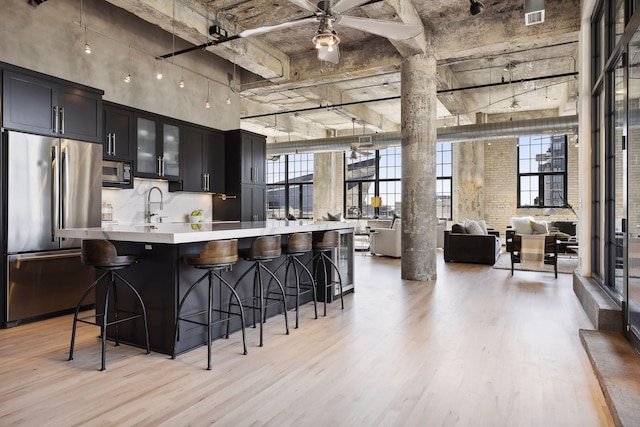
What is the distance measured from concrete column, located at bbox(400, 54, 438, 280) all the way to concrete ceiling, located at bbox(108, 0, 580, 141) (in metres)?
0.44

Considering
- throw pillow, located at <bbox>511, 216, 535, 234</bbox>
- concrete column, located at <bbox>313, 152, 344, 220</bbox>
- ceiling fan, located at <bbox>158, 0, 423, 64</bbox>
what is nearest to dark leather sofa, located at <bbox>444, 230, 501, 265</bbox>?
throw pillow, located at <bbox>511, 216, 535, 234</bbox>

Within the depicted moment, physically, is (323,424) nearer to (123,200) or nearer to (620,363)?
(620,363)

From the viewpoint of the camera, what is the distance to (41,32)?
5105 millimetres

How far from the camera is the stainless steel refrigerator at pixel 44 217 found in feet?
14.0

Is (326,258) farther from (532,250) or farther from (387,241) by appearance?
(387,241)

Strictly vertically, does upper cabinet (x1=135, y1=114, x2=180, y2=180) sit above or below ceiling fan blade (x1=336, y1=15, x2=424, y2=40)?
below

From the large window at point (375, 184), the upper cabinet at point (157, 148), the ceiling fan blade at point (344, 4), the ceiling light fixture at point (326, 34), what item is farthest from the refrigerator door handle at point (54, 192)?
the large window at point (375, 184)

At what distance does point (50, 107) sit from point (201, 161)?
2892 mm

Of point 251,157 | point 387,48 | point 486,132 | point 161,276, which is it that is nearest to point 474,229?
point 486,132

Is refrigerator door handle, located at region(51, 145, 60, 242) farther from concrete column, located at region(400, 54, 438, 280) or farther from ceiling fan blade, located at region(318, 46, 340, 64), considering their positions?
concrete column, located at region(400, 54, 438, 280)

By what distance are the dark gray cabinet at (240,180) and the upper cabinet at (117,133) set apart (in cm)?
208

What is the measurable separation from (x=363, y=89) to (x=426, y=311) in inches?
292

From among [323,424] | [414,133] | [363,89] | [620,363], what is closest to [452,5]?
[414,133]

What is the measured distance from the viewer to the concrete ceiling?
6.08 m
